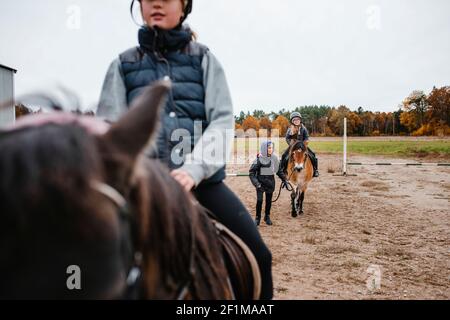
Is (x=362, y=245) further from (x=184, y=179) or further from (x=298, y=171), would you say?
(x=184, y=179)

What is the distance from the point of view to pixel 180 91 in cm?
165

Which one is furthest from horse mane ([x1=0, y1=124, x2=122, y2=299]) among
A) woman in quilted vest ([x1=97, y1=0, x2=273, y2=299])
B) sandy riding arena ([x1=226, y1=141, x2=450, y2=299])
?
sandy riding arena ([x1=226, y1=141, x2=450, y2=299])

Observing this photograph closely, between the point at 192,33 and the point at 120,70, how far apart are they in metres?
0.42

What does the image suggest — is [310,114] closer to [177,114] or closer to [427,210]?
[427,210]

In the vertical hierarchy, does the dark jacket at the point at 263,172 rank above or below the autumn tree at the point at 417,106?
below

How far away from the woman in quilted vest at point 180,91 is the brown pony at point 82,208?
2.26 feet

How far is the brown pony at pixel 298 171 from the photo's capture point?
9.27 meters

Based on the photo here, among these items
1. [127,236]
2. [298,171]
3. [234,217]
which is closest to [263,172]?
[298,171]

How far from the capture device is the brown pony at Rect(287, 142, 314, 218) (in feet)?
30.4

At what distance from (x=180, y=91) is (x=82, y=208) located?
105 centimetres

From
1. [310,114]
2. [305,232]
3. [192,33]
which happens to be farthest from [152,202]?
[310,114]

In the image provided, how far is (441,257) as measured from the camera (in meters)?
5.92

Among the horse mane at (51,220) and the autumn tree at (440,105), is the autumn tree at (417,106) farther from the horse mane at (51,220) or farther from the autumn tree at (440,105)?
the horse mane at (51,220)

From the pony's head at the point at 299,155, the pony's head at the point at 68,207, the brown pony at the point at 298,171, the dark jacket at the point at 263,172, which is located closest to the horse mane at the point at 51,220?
the pony's head at the point at 68,207
